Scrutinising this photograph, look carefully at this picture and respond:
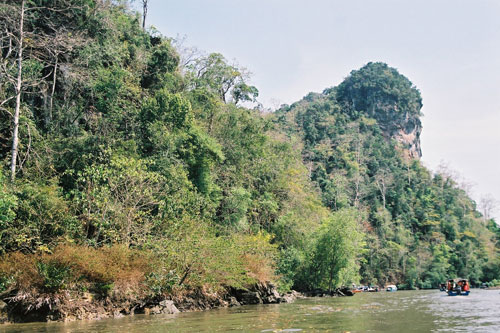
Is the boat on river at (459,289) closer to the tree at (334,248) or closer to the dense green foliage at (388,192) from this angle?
the tree at (334,248)

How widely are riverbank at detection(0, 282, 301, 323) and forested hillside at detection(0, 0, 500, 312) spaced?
18 centimetres

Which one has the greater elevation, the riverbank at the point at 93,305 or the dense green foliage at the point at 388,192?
the dense green foliage at the point at 388,192

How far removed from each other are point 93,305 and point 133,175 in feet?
16.8

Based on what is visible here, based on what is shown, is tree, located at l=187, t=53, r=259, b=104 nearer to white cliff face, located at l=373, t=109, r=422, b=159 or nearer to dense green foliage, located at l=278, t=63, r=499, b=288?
dense green foliage, located at l=278, t=63, r=499, b=288

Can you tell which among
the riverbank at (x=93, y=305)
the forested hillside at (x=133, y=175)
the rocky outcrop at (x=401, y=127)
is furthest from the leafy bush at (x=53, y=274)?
the rocky outcrop at (x=401, y=127)

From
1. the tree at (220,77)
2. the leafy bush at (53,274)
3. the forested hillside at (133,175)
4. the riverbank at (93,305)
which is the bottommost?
the riverbank at (93,305)

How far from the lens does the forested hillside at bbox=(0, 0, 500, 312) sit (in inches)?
581

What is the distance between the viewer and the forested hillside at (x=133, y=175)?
1475 cm

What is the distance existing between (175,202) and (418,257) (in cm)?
4071

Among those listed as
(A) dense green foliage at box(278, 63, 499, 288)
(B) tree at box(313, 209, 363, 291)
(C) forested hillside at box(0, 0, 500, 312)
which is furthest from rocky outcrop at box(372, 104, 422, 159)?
(B) tree at box(313, 209, 363, 291)

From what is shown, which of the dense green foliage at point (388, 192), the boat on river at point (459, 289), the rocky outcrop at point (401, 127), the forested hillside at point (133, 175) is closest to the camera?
the forested hillside at point (133, 175)

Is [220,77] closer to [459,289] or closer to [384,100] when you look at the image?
[459,289]

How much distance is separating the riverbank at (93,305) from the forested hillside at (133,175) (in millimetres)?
185

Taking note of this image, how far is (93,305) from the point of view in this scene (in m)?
14.4
